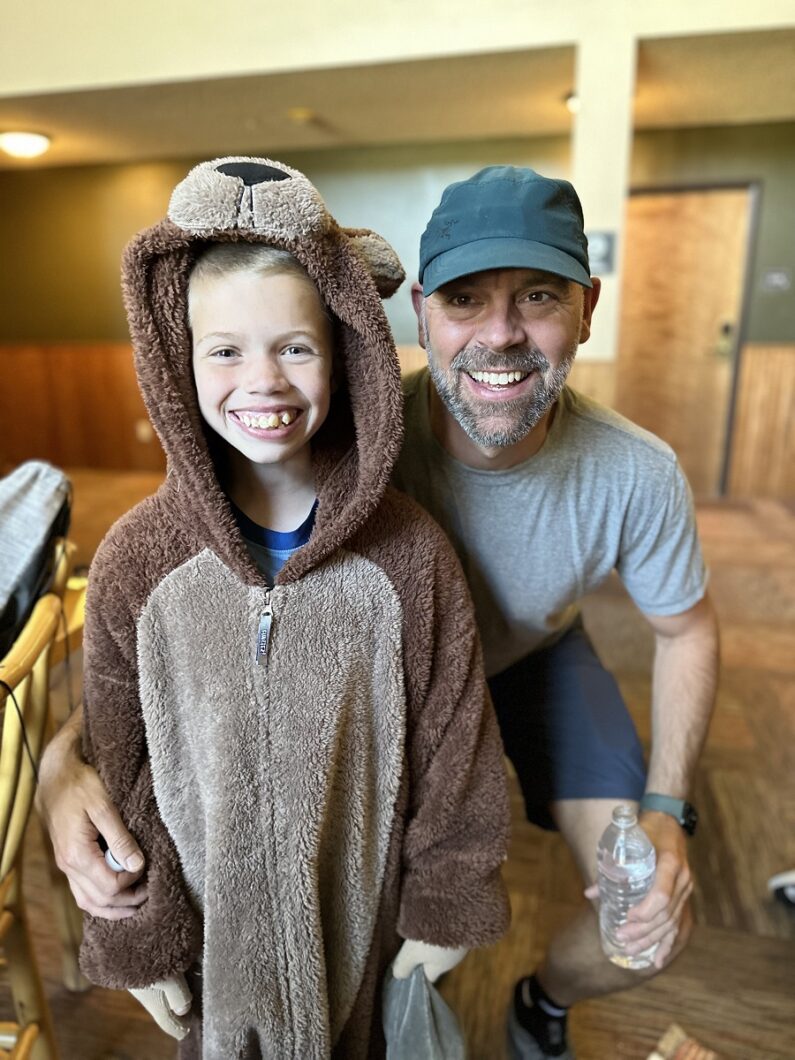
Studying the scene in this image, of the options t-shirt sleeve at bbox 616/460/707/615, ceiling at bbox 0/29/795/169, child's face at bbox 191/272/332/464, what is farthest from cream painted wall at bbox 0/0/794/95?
child's face at bbox 191/272/332/464

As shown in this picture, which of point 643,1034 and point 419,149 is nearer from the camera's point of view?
point 643,1034

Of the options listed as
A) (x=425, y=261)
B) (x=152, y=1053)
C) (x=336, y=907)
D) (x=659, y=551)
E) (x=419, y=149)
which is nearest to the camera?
(x=336, y=907)

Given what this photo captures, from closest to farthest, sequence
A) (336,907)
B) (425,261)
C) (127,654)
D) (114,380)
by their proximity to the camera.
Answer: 1. (127,654)
2. (336,907)
3. (425,261)
4. (114,380)

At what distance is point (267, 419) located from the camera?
0.73 m

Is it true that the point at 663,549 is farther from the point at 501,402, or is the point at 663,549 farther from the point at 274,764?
the point at 274,764

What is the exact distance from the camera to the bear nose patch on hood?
2.18ft

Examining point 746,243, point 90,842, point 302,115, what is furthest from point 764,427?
point 90,842

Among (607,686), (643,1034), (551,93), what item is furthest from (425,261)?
(551,93)

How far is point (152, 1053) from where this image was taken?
1.28 metres

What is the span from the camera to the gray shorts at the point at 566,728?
3.95ft

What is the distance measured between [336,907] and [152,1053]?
26.8 inches

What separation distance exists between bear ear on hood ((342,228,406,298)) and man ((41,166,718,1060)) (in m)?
0.14

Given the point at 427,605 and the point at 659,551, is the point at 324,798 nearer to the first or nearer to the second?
the point at 427,605

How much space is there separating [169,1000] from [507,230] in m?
1.01
